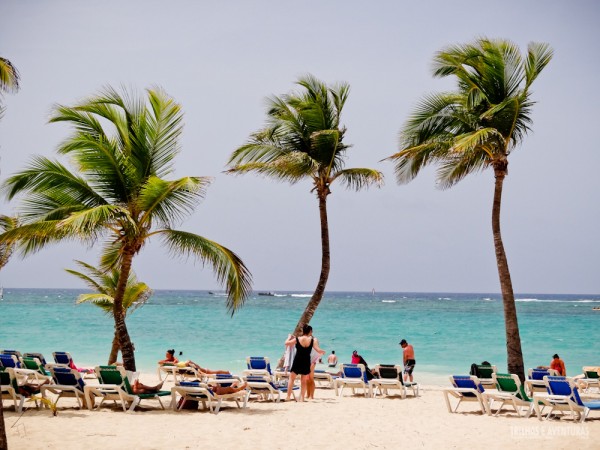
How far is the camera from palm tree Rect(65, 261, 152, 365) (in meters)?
18.2

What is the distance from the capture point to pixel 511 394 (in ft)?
38.7

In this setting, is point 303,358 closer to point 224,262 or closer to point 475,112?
point 224,262

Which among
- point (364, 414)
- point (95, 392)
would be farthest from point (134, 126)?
point (364, 414)

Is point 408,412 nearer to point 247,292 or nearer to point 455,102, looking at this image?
point 247,292

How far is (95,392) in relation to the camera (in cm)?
1112

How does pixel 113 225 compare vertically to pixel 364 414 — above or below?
above

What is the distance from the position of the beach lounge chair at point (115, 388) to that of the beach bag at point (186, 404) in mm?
401

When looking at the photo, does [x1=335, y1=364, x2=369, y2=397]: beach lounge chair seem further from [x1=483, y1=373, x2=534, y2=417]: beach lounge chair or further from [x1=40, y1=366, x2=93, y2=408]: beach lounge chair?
[x1=40, y1=366, x2=93, y2=408]: beach lounge chair

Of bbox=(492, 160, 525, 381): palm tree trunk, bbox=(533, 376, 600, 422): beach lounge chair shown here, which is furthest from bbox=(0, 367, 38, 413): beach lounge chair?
bbox=(492, 160, 525, 381): palm tree trunk

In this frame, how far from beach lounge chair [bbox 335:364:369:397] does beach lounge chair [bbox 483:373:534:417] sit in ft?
10.1

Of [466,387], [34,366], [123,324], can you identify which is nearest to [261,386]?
[123,324]

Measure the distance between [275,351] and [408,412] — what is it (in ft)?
86.1

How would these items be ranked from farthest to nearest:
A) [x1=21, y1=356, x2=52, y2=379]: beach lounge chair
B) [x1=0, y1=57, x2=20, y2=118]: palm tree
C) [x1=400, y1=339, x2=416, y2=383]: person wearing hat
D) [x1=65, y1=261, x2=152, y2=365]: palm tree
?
[x1=65, y1=261, x2=152, y2=365]: palm tree, [x1=400, y1=339, x2=416, y2=383]: person wearing hat, [x1=21, y1=356, x2=52, y2=379]: beach lounge chair, [x1=0, y1=57, x2=20, y2=118]: palm tree

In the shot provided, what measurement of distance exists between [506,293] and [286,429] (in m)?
8.25
